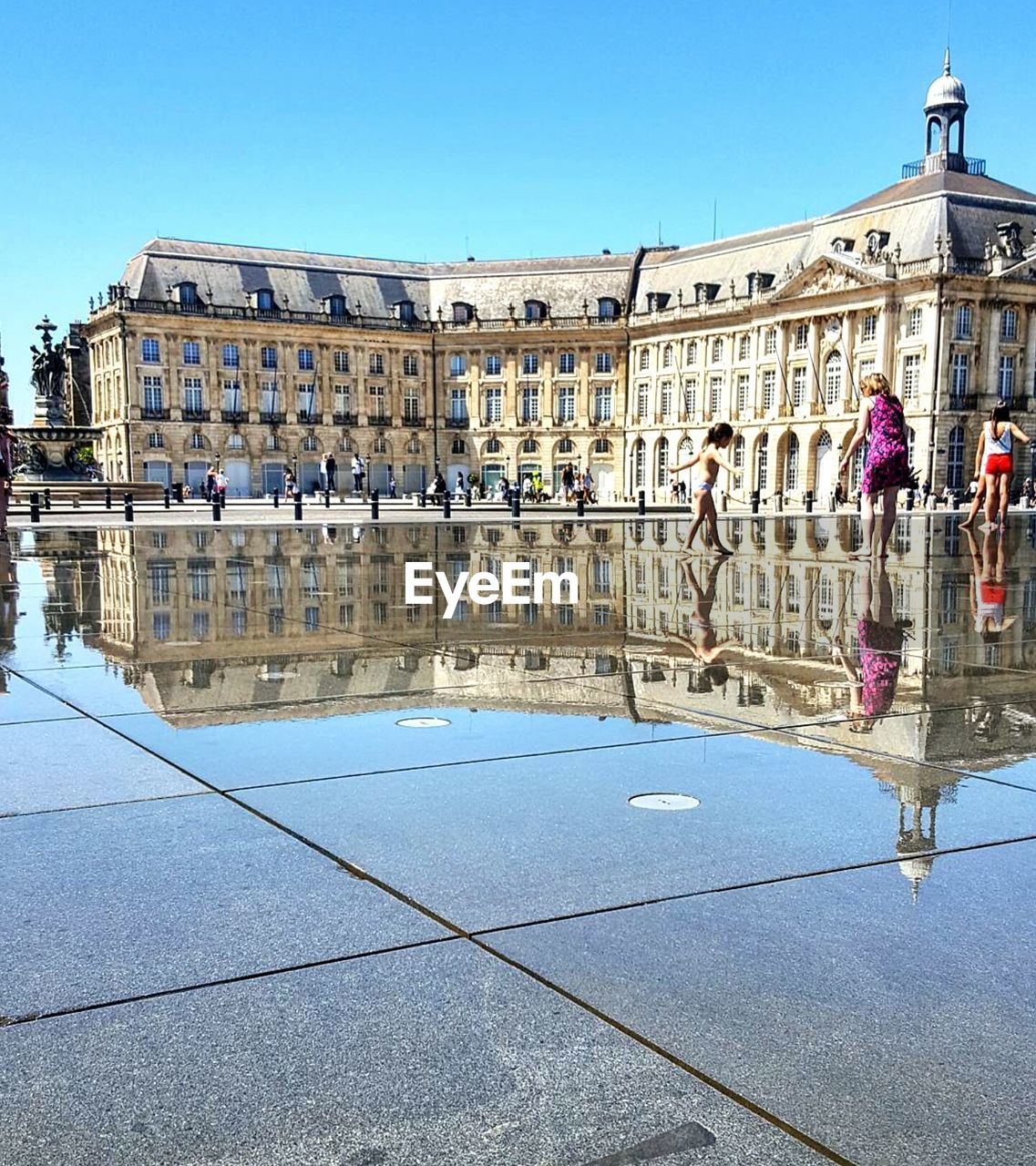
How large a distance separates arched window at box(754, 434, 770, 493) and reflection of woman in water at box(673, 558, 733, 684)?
56.5m

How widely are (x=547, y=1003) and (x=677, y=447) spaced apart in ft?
239

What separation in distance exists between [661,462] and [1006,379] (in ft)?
74.1

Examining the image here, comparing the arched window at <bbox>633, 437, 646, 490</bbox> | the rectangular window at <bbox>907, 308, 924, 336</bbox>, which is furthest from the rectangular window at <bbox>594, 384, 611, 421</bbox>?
the rectangular window at <bbox>907, 308, 924, 336</bbox>

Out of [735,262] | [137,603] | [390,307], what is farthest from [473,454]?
[137,603]

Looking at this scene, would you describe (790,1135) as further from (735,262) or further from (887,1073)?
(735,262)

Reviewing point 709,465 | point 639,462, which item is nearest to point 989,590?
point 709,465

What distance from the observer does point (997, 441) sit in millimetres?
17312

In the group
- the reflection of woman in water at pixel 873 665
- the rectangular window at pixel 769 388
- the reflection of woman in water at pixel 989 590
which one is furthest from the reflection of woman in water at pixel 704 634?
the rectangular window at pixel 769 388

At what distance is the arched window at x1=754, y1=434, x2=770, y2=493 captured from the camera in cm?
6706

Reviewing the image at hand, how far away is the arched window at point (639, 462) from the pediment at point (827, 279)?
1548 centimetres

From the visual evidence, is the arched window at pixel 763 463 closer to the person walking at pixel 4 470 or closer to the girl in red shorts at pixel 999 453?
the girl in red shorts at pixel 999 453

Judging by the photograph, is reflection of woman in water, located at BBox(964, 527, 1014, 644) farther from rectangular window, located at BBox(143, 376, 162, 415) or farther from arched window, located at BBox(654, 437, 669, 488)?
rectangular window, located at BBox(143, 376, 162, 415)

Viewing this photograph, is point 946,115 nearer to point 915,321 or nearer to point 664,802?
point 915,321

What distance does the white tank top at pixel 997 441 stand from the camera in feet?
56.4
